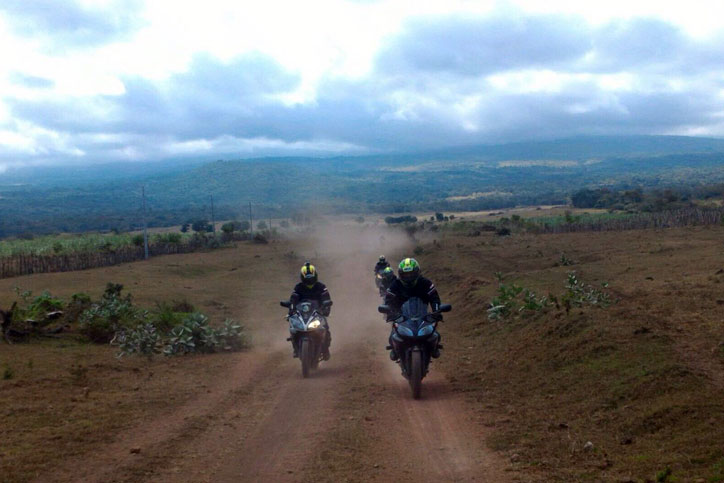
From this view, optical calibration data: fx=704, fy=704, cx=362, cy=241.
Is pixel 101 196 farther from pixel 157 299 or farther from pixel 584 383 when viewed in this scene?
pixel 584 383

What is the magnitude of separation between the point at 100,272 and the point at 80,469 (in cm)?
3546

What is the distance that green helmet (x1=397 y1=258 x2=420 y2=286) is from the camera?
11438mm

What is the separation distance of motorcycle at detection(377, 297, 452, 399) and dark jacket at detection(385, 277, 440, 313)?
0.29 metres

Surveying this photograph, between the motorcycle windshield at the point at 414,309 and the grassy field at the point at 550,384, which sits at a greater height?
the motorcycle windshield at the point at 414,309

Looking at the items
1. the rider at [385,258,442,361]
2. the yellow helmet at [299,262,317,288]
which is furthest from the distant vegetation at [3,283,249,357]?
the rider at [385,258,442,361]

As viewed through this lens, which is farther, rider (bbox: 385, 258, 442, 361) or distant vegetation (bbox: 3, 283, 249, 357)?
distant vegetation (bbox: 3, 283, 249, 357)

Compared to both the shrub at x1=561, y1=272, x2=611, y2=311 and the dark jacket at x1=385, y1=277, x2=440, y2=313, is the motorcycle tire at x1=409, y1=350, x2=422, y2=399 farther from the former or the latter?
the shrub at x1=561, y1=272, x2=611, y2=311

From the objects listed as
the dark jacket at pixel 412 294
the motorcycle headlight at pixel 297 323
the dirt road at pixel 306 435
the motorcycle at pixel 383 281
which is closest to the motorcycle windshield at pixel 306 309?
the motorcycle headlight at pixel 297 323

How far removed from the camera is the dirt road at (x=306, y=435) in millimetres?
7223

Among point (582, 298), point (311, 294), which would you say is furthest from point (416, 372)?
point (582, 298)

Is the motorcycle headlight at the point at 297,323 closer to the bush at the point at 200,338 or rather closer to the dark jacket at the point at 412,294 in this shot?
the dark jacket at the point at 412,294

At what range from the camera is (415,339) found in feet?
35.2

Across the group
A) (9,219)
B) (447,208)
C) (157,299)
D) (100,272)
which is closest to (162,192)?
(9,219)

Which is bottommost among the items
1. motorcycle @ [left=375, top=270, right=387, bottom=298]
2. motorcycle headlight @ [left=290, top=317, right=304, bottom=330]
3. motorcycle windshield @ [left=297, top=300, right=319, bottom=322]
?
motorcycle @ [left=375, top=270, right=387, bottom=298]
